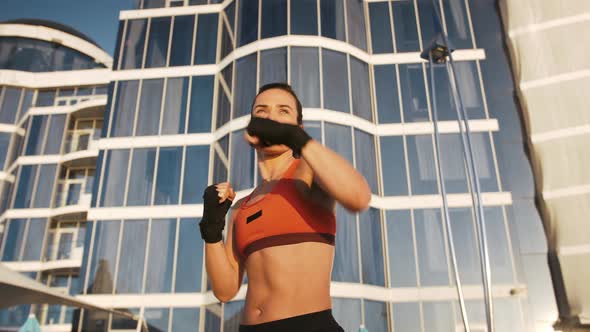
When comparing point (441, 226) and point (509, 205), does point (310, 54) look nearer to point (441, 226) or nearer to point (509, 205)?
point (441, 226)

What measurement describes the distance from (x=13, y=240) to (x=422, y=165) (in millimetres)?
22707

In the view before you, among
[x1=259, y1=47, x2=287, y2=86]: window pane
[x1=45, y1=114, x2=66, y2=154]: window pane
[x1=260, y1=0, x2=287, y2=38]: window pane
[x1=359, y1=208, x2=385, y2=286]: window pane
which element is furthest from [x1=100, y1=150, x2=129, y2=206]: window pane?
[x1=359, y1=208, x2=385, y2=286]: window pane

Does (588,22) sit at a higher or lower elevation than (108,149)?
higher

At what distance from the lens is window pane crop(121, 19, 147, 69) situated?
2066cm

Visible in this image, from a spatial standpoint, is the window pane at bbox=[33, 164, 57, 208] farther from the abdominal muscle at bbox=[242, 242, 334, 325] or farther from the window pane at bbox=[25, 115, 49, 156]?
the abdominal muscle at bbox=[242, 242, 334, 325]

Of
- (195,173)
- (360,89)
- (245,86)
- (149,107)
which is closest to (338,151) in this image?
(360,89)

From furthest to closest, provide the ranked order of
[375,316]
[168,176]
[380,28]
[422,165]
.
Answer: [380,28]
[168,176]
[422,165]
[375,316]

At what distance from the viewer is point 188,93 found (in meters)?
19.6

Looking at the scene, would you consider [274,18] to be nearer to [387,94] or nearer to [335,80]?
[335,80]

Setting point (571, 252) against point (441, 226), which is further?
point (441, 226)

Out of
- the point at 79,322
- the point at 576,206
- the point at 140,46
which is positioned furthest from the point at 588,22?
the point at 79,322

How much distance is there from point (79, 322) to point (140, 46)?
12.8 metres

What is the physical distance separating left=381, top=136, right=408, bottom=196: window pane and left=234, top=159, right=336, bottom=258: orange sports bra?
51.6 feet

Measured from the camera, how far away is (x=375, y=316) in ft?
48.5
